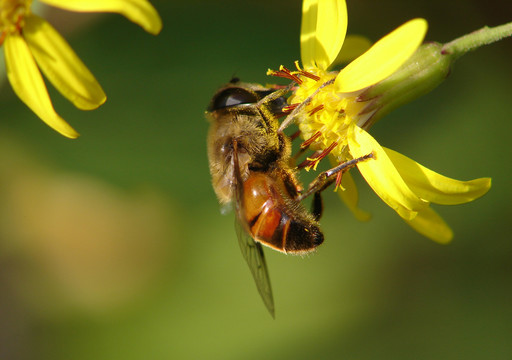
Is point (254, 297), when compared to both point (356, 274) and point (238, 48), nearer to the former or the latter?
point (356, 274)

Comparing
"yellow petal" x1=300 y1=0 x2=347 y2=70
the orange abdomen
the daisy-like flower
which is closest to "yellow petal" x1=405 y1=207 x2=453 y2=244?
the daisy-like flower

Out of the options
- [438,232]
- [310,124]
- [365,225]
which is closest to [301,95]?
[310,124]

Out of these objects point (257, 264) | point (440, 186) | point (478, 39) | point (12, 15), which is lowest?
point (440, 186)

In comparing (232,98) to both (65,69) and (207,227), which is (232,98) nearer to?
(65,69)

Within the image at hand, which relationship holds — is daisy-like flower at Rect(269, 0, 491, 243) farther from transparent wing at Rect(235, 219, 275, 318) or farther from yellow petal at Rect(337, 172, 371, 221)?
transparent wing at Rect(235, 219, 275, 318)

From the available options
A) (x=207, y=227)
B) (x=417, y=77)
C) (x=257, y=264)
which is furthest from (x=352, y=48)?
(x=207, y=227)

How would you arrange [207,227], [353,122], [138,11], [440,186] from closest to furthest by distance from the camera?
[138,11] < [440,186] < [353,122] < [207,227]

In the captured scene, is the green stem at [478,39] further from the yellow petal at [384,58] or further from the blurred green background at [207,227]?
the blurred green background at [207,227]
